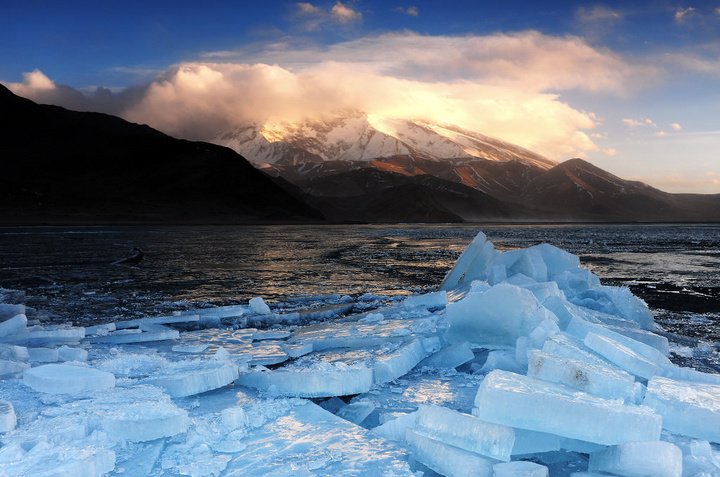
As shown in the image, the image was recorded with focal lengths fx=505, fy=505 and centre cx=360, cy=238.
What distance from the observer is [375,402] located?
121 inches

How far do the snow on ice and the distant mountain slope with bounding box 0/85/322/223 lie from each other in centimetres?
5785

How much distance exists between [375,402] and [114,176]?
80.5m

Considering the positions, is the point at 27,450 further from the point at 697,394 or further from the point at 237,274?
the point at 237,274

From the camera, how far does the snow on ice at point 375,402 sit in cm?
213

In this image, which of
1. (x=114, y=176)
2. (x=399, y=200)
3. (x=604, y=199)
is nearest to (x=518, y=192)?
(x=604, y=199)

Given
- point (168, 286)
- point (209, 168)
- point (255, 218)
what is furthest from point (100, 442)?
point (209, 168)

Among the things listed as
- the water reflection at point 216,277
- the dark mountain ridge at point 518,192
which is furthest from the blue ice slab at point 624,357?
the dark mountain ridge at point 518,192

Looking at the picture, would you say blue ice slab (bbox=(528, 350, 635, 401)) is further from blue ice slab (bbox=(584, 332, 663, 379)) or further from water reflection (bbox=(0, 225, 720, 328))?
water reflection (bbox=(0, 225, 720, 328))

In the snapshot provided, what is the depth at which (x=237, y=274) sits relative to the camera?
10742 millimetres

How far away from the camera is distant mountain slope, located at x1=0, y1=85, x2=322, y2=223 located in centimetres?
6066

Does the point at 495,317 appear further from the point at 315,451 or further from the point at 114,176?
the point at 114,176

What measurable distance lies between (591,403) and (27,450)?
8.06 feet

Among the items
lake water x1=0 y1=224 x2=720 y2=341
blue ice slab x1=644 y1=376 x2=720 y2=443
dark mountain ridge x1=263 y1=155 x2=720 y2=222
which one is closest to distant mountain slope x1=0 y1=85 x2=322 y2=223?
dark mountain ridge x1=263 y1=155 x2=720 y2=222

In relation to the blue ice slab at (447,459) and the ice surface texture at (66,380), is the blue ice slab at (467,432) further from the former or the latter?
the ice surface texture at (66,380)
